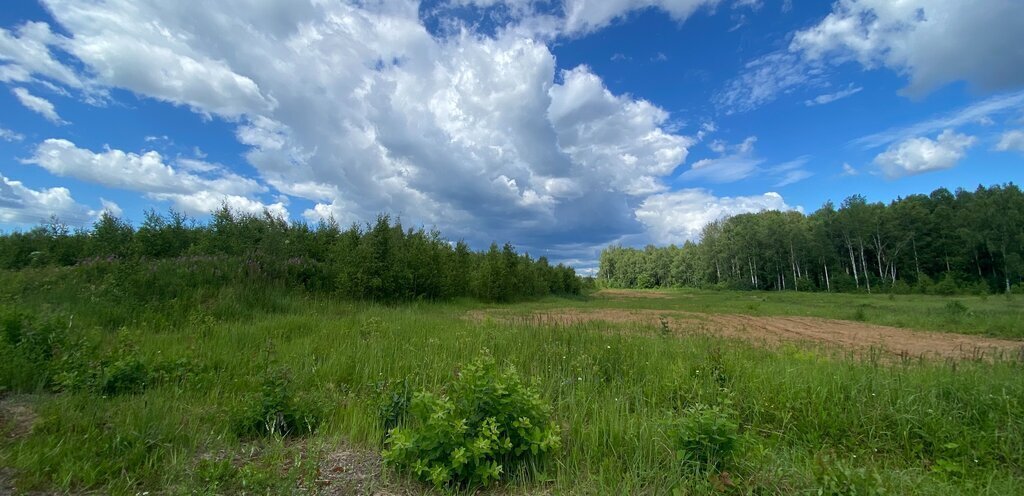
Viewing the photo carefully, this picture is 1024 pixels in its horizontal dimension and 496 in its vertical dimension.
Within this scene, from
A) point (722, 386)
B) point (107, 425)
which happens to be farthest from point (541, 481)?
point (107, 425)

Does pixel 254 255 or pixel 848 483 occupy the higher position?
pixel 254 255

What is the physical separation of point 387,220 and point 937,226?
3222 inches

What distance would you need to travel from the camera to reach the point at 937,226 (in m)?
61.4

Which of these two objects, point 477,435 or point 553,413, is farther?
point 553,413

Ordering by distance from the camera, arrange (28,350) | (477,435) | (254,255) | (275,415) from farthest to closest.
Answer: (254,255) → (28,350) → (275,415) → (477,435)

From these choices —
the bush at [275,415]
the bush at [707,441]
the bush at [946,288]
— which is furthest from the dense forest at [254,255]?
the bush at [946,288]

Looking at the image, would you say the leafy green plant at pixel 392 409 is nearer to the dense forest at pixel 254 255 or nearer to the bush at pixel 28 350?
the bush at pixel 28 350

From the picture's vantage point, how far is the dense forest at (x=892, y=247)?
169 feet

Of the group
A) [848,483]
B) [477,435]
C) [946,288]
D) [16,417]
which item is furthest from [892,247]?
[16,417]

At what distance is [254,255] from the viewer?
51.0ft

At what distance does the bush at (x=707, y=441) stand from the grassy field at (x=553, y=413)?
9 cm

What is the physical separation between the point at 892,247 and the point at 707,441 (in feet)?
270

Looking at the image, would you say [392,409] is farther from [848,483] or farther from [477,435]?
[848,483]

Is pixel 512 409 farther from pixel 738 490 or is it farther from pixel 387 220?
pixel 387 220
